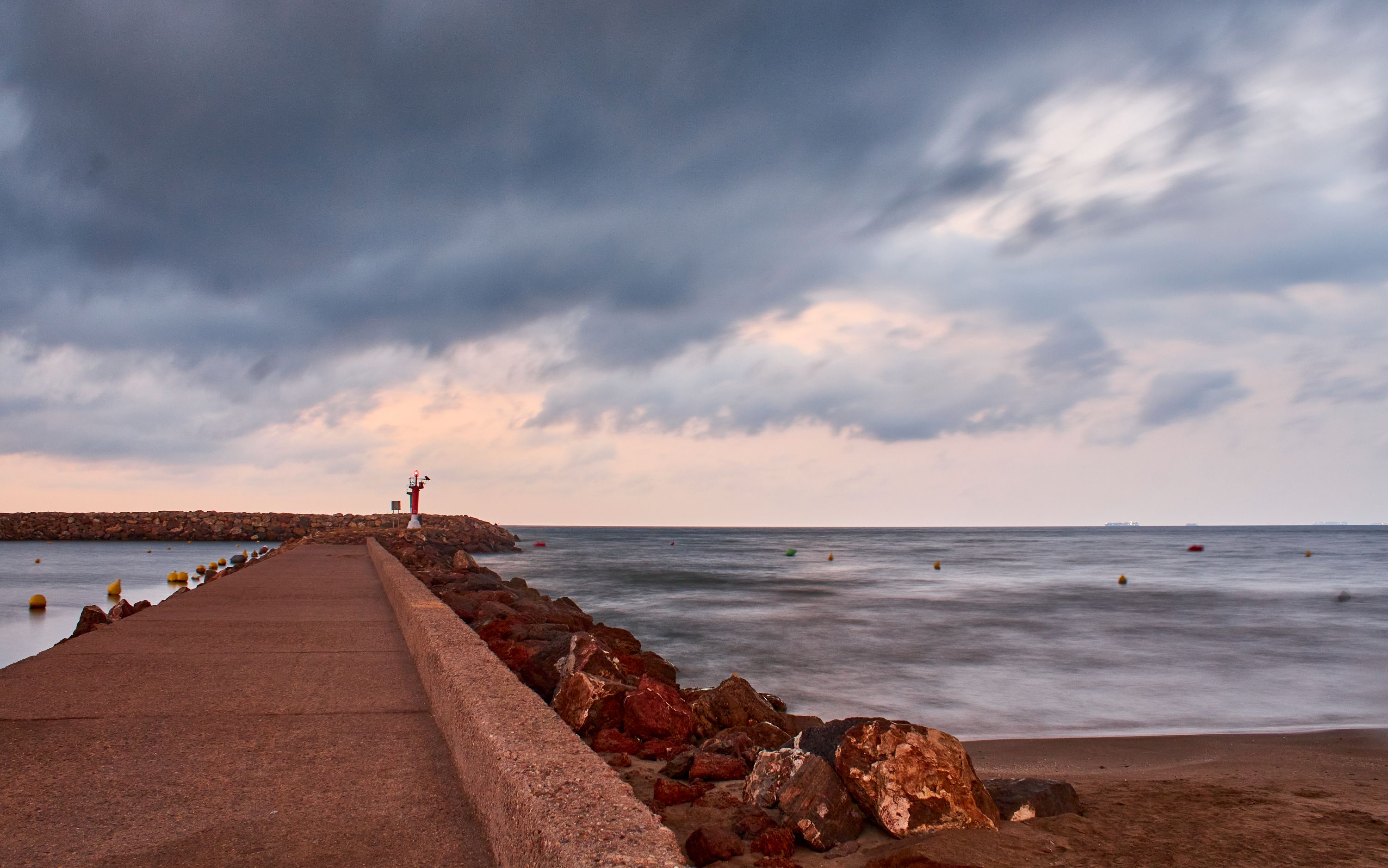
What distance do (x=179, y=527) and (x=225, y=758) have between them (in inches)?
1919

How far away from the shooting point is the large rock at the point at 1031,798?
139 inches

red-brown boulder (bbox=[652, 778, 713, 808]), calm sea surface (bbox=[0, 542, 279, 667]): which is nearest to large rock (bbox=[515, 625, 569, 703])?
red-brown boulder (bbox=[652, 778, 713, 808])

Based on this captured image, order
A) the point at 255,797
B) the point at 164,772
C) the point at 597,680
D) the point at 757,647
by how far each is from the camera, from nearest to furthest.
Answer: the point at 255,797
the point at 164,772
the point at 597,680
the point at 757,647

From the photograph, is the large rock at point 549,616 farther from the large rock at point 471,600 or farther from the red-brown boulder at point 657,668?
the red-brown boulder at point 657,668

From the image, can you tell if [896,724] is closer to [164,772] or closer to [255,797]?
[255,797]

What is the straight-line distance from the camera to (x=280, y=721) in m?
3.49

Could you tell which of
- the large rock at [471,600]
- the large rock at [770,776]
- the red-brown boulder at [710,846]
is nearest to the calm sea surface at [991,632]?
the large rock at [471,600]

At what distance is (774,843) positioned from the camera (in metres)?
2.93

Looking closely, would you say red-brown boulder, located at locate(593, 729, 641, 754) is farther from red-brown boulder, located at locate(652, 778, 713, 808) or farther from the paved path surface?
the paved path surface

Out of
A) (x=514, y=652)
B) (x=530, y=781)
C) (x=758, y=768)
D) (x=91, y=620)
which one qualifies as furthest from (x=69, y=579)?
(x=530, y=781)

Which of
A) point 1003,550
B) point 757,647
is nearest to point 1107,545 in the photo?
point 1003,550

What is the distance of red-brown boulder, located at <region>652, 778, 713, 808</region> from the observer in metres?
3.33

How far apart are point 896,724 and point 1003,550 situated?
2021 inches

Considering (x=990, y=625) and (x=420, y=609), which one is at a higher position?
(x=420, y=609)
